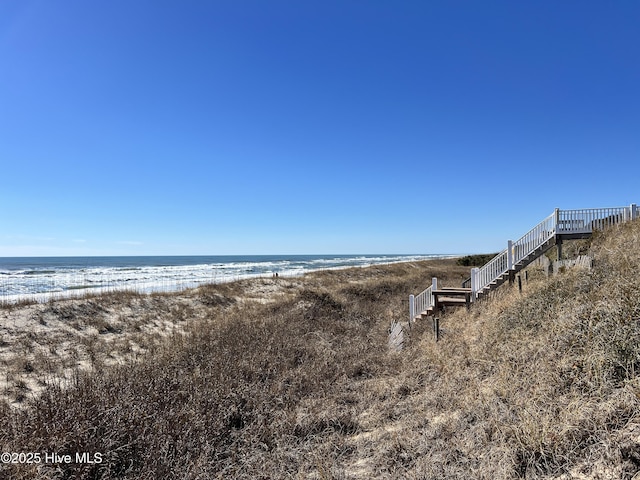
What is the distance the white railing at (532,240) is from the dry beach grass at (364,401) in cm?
258

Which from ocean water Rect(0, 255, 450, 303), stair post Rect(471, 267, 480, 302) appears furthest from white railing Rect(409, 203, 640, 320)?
ocean water Rect(0, 255, 450, 303)

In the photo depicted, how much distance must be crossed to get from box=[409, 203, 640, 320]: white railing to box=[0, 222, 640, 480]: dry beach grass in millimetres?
2582

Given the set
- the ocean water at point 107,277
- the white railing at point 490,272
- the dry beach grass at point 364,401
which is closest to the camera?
the dry beach grass at point 364,401

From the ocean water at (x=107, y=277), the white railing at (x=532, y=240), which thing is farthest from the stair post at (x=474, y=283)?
the ocean water at (x=107, y=277)

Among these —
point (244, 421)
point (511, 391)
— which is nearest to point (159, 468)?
point (244, 421)

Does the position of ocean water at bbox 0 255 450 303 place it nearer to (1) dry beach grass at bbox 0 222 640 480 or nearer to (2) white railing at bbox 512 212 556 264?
(1) dry beach grass at bbox 0 222 640 480

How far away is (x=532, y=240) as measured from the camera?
517 inches

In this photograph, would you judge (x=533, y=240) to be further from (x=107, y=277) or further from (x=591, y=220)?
(x=107, y=277)

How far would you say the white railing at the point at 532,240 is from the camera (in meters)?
12.7

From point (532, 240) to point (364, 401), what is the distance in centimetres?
1039

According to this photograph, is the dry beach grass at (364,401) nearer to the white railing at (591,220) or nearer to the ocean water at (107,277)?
the white railing at (591,220)

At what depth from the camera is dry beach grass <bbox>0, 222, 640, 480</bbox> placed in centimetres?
378

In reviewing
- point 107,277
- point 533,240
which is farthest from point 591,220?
point 107,277

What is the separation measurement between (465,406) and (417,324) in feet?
26.1
